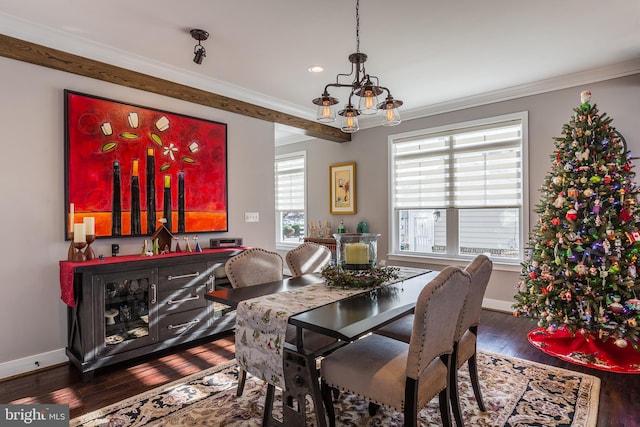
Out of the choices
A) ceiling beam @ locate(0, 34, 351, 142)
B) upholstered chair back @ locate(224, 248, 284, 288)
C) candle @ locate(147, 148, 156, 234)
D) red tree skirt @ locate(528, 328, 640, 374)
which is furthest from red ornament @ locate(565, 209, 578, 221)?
candle @ locate(147, 148, 156, 234)

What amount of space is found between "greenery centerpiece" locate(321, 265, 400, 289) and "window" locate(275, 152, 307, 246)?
4.38 m

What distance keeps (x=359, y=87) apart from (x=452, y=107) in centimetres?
301

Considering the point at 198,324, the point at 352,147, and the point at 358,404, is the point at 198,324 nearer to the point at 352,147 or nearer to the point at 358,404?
the point at 358,404

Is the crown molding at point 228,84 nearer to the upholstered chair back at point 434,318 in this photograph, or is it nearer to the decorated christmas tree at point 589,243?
the decorated christmas tree at point 589,243

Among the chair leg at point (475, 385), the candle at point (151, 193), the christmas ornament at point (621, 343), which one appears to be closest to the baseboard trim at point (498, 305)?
the christmas ornament at point (621, 343)

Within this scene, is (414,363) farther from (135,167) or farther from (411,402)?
(135,167)

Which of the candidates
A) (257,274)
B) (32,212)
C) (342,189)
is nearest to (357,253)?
(257,274)

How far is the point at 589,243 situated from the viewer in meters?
→ 3.04

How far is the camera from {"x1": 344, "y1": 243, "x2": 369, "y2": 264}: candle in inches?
91.1

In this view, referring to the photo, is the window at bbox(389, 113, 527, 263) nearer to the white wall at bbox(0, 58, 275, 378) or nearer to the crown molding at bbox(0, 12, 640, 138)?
the crown molding at bbox(0, 12, 640, 138)

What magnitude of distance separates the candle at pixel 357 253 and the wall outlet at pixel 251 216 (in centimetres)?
224

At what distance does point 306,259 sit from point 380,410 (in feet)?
3.94

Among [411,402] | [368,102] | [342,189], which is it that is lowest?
[411,402]

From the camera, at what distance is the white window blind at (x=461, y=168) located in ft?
14.4
